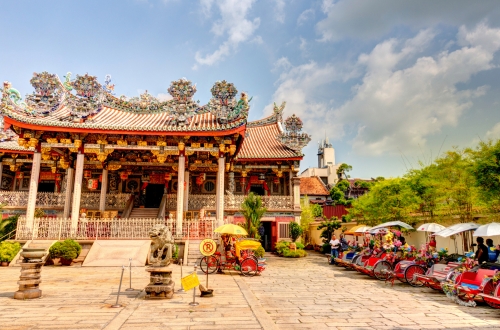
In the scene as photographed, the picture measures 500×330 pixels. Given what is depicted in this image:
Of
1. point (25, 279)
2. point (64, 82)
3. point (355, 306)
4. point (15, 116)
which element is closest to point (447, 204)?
point (355, 306)

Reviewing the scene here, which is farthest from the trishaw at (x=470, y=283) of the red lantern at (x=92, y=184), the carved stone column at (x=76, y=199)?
the red lantern at (x=92, y=184)

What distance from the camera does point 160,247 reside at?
784 cm

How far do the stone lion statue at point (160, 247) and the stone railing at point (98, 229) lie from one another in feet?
21.5

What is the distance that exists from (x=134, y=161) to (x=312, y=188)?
22.2 m

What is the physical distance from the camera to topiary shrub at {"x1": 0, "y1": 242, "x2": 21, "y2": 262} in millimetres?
12766

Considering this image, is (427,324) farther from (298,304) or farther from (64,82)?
(64,82)

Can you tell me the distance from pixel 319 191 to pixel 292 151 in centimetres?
1467

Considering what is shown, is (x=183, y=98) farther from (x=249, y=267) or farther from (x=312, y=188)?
(x=312, y=188)

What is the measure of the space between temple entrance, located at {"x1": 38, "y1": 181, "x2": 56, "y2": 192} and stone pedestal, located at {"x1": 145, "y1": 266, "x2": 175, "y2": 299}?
61.9ft

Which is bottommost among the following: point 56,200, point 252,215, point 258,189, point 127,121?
point 252,215

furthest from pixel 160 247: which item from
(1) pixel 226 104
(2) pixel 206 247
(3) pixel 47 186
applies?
(3) pixel 47 186

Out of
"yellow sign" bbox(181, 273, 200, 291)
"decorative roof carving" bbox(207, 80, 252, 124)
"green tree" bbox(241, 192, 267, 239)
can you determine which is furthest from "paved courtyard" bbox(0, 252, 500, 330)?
"decorative roof carving" bbox(207, 80, 252, 124)

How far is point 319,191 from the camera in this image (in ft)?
117

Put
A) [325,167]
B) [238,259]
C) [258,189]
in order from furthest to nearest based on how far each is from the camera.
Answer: [325,167] < [258,189] < [238,259]
